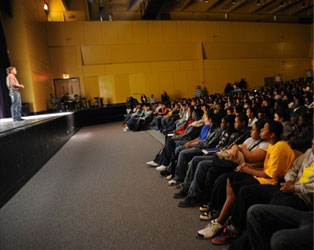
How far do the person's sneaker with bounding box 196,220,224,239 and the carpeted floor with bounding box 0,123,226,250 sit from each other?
46mm

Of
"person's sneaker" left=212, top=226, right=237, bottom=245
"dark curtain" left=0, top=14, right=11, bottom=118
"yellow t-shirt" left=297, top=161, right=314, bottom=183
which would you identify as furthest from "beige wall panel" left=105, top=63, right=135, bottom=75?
"yellow t-shirt" left=297, top=161, right=314, bottom=183

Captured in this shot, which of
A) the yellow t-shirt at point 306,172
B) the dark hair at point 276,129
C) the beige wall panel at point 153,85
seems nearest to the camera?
the yellow t-shirt at point 306,172

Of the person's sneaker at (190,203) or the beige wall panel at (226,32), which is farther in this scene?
the beige wall panel at (226,32)

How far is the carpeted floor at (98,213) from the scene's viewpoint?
6.21 ft

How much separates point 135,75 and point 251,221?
38.7 feet

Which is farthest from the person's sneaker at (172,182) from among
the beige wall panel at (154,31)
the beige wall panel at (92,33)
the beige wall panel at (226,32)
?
the beige wall panel at (226,32)

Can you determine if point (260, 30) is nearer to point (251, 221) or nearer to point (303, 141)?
point (303, 141)

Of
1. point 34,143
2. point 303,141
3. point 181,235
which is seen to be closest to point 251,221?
point 181,235

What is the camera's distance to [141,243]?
5.98 feet

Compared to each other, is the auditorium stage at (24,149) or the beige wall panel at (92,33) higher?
the beige wall panel at (92,33)

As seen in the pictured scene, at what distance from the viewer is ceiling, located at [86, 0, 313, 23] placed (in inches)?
512

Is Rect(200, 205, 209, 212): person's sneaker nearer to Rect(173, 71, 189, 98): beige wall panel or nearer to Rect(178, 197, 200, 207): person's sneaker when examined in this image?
→ Rect(178, 197, 200, 207): person's sneaker

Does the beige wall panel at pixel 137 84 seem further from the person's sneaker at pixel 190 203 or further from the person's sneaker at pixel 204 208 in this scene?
the person's sneaker at pixel 204 208

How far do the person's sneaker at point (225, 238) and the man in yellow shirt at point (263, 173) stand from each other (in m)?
0.06
